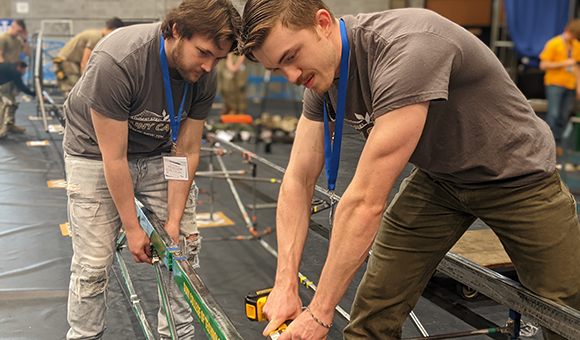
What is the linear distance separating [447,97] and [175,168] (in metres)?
1.14

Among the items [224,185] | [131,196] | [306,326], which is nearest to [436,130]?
[306,326]

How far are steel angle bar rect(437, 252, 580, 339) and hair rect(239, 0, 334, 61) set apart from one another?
846 mm

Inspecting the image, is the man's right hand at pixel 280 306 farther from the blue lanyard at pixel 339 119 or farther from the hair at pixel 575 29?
the hair at pixel 575 29

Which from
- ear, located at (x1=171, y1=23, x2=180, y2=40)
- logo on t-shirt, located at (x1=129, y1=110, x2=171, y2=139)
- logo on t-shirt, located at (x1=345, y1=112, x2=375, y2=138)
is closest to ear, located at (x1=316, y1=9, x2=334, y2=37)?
logo on t-shirt, located at (x1=345, y1=112, x2=375, y2=138)

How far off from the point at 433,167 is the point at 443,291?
179cm

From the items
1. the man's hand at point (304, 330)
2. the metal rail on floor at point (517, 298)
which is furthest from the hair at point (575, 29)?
the man's hand at point (304, 330)

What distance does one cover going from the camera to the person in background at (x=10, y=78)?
6447 millimetres

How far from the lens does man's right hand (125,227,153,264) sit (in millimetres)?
1873

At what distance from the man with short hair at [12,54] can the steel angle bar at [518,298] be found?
20.7 feet

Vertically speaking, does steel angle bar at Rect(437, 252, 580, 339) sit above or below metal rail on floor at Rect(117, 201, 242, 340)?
below

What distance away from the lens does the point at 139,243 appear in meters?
1.89

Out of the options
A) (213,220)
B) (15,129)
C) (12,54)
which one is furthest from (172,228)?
(12,54)

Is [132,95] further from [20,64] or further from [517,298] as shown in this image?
[20,64]

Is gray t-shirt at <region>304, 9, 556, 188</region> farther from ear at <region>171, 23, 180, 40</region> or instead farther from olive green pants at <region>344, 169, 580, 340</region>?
ear at <region>171, 23, 180, 40</region>
